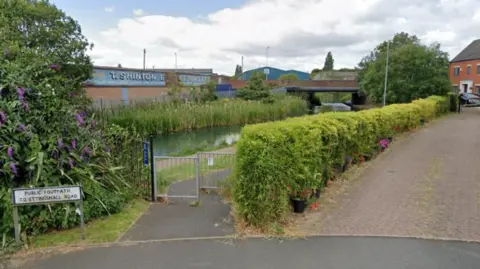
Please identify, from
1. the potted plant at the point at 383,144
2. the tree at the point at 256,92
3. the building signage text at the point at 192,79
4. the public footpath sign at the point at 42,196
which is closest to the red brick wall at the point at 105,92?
the building signage text at the point at 192,79

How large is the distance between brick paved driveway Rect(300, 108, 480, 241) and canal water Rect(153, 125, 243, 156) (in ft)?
28.5

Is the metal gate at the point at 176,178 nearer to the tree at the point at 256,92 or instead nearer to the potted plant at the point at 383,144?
the potted plant at the point at 383,144

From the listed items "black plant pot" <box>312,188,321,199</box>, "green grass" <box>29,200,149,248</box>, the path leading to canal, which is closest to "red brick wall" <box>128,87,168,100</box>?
"green grass" <box>29,200,149,248</box>

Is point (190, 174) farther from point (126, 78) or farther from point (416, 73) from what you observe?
point (416, 73)

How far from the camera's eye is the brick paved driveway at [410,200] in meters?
5.11

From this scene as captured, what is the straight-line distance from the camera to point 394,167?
30.3ft

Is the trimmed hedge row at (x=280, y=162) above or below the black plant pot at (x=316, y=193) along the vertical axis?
above

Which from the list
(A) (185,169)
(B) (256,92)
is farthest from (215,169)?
(B) (256,92)

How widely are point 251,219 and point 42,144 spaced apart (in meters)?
3.28

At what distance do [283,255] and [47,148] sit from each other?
12.3 feet

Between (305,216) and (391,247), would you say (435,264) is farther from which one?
(305,216)

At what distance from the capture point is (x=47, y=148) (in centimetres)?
509

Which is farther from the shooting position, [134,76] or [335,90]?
[335,90]

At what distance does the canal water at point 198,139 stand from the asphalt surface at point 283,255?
11.4 metres
